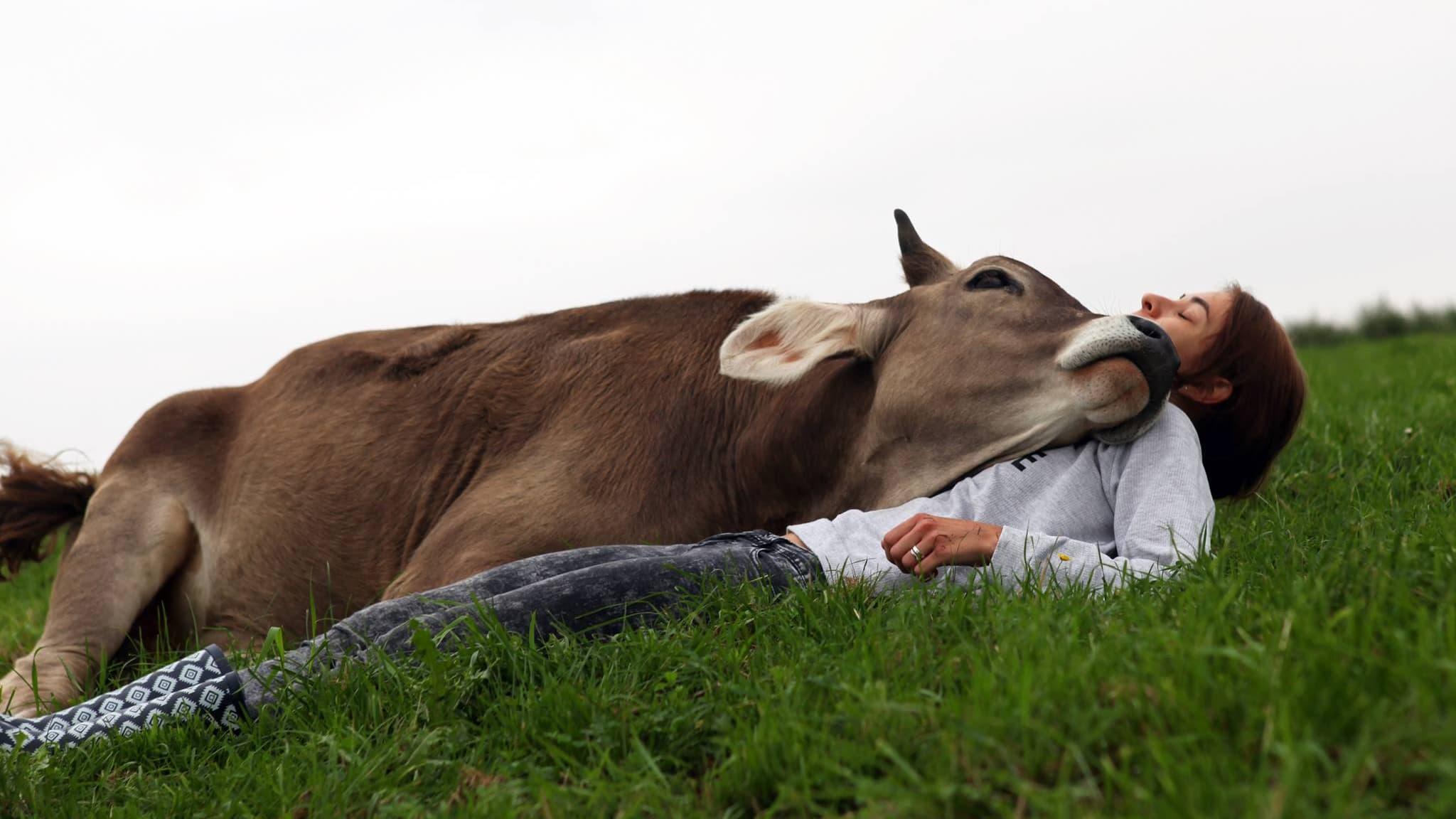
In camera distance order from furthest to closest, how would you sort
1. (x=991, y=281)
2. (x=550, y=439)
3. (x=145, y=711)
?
1. (x=550, y=439)
2. (x=991, y=281)
3. (x=145, y=711)

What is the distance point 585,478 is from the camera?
435 cm

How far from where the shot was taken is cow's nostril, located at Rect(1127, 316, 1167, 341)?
3.68 meters

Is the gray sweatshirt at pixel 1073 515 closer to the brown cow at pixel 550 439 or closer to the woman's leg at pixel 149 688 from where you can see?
the brown cow at pixel 550 439

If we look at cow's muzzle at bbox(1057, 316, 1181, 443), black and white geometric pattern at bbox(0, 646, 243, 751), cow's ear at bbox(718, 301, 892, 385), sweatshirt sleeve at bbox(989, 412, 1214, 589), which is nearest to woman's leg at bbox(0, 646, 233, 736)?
black and white geometric pattern at bbox(0, 646, 243, 751)

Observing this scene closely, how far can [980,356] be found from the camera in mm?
4129

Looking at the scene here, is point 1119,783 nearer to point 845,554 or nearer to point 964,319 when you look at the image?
point 845,554

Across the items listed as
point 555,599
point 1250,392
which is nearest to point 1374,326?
point 1250,392

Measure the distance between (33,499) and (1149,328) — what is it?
4989 mm

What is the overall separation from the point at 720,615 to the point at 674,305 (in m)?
2.23

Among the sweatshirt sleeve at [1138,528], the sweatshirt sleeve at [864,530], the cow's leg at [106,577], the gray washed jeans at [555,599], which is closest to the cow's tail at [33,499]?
the cow's leg at [106,577]

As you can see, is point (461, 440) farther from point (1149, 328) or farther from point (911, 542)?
point (1149, 328)

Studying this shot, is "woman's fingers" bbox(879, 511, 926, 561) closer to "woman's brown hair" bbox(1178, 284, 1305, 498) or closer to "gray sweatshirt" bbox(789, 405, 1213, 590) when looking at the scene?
"gray sweatshirt" bbox(789, 405, 1213, 590)

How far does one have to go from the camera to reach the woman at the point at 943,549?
3107mm

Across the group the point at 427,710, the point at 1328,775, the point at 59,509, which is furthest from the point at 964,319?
the point at 59,509
